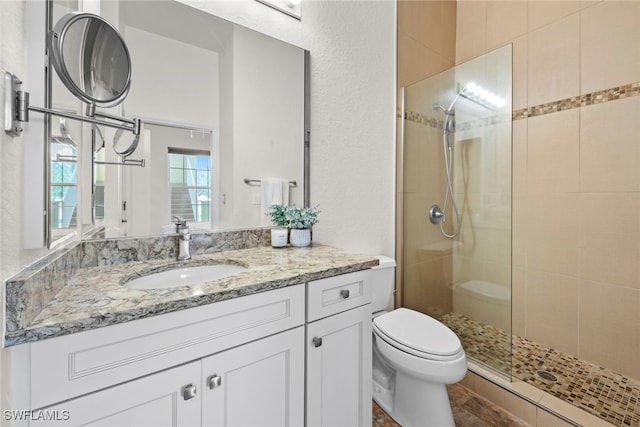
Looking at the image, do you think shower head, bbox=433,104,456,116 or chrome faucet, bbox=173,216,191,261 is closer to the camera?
chrome faucet, bbox=173,216,191,261

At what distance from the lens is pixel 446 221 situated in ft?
6.57

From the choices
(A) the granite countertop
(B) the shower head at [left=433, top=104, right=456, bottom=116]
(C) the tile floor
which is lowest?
(C) the tile floor

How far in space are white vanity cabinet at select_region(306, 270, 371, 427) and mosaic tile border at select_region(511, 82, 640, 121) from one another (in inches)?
71.3

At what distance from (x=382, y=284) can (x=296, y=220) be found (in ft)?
2.24

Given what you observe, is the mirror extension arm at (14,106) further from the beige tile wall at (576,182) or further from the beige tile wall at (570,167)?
the beige tile wall at (576,182)

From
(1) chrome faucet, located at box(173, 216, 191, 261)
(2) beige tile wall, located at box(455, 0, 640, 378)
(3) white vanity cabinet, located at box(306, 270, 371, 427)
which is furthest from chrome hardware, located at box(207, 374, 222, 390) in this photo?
(2) beige tile wall, located at box(455, 0, 640, 378)

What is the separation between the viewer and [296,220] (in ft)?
4.71

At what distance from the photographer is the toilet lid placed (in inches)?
50.6

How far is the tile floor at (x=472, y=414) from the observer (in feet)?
4.75

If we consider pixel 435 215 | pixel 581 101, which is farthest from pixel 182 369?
pixel 581 101

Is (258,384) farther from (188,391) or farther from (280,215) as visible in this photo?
(280,215)

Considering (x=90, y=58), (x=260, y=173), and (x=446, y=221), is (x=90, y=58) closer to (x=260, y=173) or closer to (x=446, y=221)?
(x=260, y=173)

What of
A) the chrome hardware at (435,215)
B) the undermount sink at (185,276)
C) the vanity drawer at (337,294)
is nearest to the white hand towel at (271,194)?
the undermount sink at (185,276)

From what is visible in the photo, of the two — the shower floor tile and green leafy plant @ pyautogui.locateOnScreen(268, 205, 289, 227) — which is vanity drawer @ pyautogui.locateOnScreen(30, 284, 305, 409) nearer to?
green leafy plant @ pyautogui.locateOnScreen(268, 205, 289, 227)
